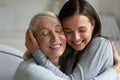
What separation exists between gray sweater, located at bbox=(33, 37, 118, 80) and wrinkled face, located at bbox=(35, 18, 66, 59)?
1.5 inches

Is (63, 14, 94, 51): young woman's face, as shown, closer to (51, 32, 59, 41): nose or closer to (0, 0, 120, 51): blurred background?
(51, 32, 59, 41): nose

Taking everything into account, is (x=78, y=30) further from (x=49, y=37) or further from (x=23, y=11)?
(x=23, y=11)

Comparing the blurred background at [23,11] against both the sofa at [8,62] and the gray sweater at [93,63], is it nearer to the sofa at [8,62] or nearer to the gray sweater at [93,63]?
the sofa at [8,62]

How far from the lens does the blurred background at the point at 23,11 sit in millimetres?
2928

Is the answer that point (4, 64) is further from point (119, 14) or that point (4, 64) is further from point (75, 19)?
point (119, 14)

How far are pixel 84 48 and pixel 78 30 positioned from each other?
0.31 ft

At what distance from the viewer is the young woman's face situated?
1134mm

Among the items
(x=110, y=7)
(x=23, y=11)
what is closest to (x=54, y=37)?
(x=23, y=11)

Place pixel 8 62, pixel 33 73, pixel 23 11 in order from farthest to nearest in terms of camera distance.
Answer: pixel 23 11, pixel 8 62, pixel 33 73

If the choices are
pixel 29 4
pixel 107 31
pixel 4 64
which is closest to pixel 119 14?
pixel 107 31

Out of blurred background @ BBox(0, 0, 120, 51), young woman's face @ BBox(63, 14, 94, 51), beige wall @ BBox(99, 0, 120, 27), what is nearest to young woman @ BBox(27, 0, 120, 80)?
young woman's face @ BBox(63, 14, 94, 51)

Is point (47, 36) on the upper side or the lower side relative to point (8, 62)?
upper

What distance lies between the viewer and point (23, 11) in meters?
3.09

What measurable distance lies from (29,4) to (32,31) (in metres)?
1.98
